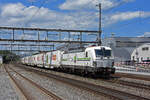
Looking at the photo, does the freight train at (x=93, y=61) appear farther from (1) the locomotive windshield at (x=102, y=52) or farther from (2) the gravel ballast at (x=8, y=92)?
(2) the gravel ballast at (x=8, y=92)

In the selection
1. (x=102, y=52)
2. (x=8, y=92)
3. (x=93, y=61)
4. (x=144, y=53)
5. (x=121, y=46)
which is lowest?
(x=8, y=92)

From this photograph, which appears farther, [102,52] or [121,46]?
[121,46]

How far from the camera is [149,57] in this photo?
6506 centimetres

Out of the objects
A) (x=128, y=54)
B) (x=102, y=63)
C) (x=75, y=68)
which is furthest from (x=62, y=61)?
(x=128, y=54)

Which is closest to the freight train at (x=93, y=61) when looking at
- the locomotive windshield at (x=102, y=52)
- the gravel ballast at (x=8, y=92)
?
the locomotive windshield at (x=102, y=52)

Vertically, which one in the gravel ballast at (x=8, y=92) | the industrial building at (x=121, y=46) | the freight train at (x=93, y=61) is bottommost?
the gravel ballast at (x=8, y=92)

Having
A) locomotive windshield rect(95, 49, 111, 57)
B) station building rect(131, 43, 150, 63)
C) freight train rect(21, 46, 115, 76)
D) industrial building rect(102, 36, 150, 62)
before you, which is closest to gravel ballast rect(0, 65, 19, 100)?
freight train rect(21, 46, 115, 76)

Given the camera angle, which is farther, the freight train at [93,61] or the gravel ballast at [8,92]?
the freight train at [93,61]

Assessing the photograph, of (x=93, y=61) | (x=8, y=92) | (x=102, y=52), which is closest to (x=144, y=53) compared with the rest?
(x=102, y=52)

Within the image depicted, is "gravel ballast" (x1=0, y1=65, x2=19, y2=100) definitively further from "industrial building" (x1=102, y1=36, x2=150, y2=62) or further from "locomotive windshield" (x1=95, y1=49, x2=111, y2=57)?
"industrial building" (x1=102, y1=36, x2=150, y2=62)

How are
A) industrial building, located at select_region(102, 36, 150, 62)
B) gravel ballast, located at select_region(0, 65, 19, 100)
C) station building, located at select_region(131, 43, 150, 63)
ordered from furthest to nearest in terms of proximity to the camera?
industrial building, located at select_region(102, 36, 150, 62) < station building, located at select_region(131, 43, 150, 63) < gravel ballast, located at select_region(0, 65, 19, 100)

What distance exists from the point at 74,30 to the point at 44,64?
1228 centimetres

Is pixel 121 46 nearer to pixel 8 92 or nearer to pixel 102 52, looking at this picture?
pixel 102 52

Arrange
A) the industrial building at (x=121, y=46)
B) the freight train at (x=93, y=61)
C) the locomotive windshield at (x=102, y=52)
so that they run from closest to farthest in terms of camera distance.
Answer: the freight train at (x=93, y=61) → the locomotive windshield at (x=102, y=52) → the industrial building at (x=121, y=46)
